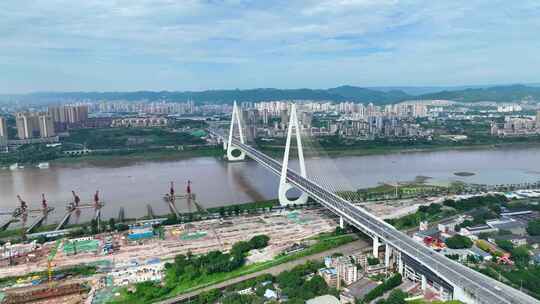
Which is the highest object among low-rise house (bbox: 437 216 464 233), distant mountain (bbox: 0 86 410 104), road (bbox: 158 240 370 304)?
distant mountain (bbox: 0 86 410 104)

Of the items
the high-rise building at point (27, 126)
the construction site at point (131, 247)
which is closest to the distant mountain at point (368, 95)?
the high-rise building at point (27, 126)

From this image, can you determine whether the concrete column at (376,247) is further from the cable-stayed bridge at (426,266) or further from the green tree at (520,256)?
the green tree at (520,256)

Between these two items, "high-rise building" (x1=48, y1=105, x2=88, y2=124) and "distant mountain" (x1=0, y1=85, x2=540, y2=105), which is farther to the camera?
"distant mountain" (x1=0, y1=85, x2=540, y2=105)

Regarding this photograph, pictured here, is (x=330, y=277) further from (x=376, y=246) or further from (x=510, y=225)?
(x=510, y=225)

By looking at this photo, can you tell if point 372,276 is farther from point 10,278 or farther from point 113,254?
point 10,278

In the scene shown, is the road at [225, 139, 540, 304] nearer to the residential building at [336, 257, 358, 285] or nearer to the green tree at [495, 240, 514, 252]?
the residential building at [336, 257, 358, 285]

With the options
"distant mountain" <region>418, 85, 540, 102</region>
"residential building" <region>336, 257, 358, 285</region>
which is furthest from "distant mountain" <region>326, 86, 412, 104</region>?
"residential building" <region>336, 257, 358, 285</region>

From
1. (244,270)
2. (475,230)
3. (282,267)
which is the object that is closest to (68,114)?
(244,270)

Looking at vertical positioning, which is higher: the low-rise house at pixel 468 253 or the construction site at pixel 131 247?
the low-rise house at pixel 468 253

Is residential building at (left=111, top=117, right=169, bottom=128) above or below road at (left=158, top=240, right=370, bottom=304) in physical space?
above
